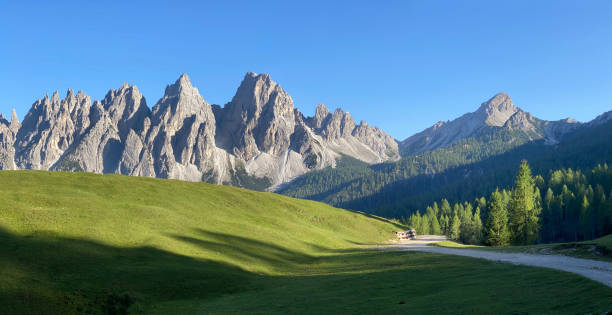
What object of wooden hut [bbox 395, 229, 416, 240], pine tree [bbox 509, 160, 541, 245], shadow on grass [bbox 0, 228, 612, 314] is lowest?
wooden hut [bbox 395, 229, 416, 240]

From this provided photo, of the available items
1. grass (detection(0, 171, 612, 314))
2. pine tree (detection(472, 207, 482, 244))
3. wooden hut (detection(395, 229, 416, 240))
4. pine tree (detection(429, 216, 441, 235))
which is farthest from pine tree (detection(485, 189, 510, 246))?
pine tree (detection(429, 216, 441, 235))

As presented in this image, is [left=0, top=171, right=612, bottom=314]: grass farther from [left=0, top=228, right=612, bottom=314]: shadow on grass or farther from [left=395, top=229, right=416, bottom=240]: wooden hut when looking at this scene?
[left=395, top=229, right=416, bottom=240]: wooden hut

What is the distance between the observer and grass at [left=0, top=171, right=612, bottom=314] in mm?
25312

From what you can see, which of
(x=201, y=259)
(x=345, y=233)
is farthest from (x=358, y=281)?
(x=345, y=233)

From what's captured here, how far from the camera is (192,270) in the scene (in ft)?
135

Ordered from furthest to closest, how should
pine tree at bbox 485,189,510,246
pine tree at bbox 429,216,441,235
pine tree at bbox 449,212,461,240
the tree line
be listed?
pine tree at bbox 429,216,441,235
pine tree at bbox 449,212,461,240
pine tree at bbox 485,189,510,246
the tree line

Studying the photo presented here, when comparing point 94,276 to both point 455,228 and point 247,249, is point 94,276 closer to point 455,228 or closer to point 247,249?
point 247,249

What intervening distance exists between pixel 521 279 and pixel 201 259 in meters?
37.0

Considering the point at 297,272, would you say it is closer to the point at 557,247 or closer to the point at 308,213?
the point at 557,247

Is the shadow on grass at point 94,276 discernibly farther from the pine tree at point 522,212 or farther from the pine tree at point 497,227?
the pine tree at point 522,212

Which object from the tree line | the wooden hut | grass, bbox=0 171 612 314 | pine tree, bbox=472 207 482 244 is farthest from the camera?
pine tree, bbox=472 207 482 244

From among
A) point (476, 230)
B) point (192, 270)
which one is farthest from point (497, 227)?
point (192, 270)

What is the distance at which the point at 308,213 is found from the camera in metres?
107

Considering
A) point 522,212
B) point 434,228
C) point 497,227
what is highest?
point 522,212
